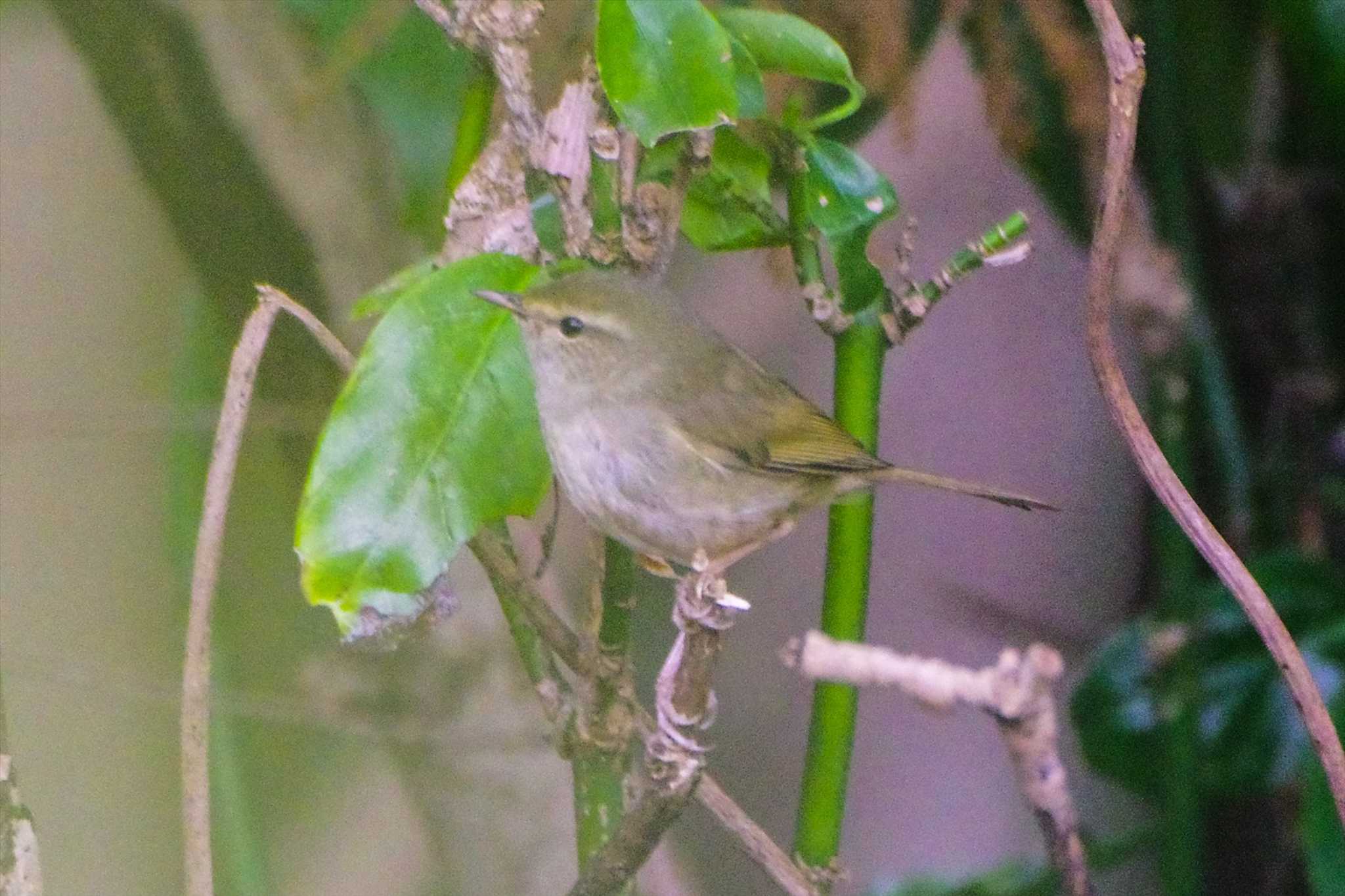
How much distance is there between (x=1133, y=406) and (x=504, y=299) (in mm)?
388

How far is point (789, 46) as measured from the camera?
754 millimetres

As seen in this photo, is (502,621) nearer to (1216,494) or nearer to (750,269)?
(750,269)

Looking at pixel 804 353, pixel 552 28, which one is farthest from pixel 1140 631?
pixel 552 28

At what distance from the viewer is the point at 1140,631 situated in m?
1.51

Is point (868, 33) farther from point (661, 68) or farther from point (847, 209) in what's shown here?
Result: point (661, 68)

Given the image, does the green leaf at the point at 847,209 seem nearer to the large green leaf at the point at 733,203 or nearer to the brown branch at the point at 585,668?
the large green leaf at the point at 733,203

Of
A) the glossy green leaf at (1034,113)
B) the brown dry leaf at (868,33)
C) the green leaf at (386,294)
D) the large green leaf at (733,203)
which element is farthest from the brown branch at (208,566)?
the glossy green leaf at (1034,113)

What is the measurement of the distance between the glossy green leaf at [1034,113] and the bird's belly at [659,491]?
0.57 metres

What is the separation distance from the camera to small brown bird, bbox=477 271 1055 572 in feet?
2.63

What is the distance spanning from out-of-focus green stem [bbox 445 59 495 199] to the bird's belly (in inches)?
7.2

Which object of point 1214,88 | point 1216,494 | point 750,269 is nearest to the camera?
point 750,269

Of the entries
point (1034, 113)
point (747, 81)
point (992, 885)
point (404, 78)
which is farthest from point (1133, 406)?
point (992, 885)

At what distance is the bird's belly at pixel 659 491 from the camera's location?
0.80 meters

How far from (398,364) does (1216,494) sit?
4.64 feet
